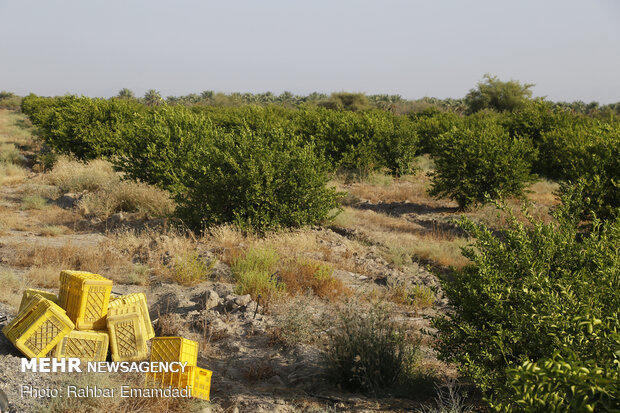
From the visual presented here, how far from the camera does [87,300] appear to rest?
4.85 meters

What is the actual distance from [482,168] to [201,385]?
443 inches

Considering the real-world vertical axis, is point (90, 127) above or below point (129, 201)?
above

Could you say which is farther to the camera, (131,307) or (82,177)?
(82,177)

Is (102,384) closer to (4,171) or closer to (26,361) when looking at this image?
(26,361)

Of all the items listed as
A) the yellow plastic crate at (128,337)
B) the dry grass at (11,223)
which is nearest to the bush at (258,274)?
the yellow plastic crate at (128,337)

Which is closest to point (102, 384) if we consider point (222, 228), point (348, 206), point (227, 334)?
point (227, 334)

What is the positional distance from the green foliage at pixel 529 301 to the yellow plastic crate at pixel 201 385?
1.92 metres

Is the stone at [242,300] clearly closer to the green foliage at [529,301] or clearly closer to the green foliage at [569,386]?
the green foliage at [529,301]

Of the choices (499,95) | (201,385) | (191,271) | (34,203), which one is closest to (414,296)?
(191,271)

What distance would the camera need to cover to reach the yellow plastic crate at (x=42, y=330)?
4578 mm

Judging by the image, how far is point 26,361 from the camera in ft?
14.8

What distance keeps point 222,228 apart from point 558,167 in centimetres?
1404

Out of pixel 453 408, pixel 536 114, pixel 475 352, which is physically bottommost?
pixel 453 408

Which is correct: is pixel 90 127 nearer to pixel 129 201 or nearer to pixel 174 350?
pixel 129 201
